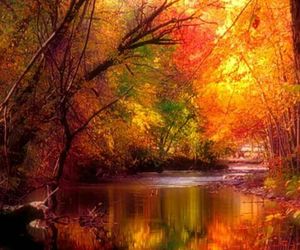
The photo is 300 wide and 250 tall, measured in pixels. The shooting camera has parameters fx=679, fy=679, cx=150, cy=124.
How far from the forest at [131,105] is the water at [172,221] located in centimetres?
9

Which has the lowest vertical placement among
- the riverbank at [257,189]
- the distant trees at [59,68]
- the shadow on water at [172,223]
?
the shadow on water at [172,223]

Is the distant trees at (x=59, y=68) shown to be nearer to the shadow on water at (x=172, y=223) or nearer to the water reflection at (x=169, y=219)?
the shadow on water at (x=172, y=223)

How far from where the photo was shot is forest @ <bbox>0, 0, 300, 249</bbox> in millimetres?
14828

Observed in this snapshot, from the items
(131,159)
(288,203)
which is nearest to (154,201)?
(288,203)

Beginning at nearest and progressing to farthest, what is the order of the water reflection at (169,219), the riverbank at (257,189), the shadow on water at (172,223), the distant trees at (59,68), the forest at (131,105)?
the shadow on water at (172,223), the water reflection at (169,219), the forest at (131,105), the distant trees at (59,68), the riverbank at (257,189)

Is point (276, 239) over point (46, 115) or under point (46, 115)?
under

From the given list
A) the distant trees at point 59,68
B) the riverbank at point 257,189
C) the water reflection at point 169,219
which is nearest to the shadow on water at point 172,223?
the water reflection at point 169,219

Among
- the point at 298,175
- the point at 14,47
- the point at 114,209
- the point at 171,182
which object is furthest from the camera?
the point at 171,182

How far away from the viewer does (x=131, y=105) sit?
31.1 meters

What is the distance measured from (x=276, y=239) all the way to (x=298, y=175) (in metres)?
9.36

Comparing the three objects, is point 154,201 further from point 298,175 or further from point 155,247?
point 155,247

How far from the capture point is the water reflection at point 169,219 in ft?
47.0

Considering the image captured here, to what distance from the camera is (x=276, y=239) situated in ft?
47.1

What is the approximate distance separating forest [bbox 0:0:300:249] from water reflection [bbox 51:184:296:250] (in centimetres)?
9
